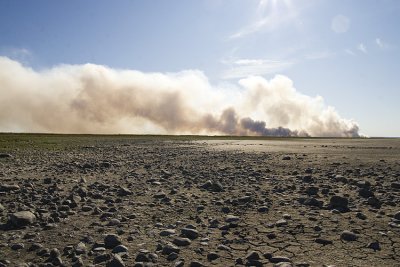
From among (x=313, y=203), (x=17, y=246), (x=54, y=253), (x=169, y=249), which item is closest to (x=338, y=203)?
(x=313, y=203)

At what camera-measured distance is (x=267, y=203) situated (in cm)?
901

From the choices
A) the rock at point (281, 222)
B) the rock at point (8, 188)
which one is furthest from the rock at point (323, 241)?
the rock at point (8, 188)

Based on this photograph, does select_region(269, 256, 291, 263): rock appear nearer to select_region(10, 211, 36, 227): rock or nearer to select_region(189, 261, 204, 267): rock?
select_region(189, 261, 204, 267): rock

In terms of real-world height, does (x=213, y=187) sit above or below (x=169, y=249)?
above

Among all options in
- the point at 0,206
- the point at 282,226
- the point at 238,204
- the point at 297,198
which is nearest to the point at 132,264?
the point at 282,226

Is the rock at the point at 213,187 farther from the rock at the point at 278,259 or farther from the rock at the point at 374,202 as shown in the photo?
the rock at the point at 278,259

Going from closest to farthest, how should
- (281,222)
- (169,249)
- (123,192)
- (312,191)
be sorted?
(169,249)
(281,222)
(312,191)
(123,192)

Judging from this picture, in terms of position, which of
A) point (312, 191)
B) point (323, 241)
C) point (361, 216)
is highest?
point (312, 191)

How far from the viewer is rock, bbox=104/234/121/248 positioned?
5881 millimetres

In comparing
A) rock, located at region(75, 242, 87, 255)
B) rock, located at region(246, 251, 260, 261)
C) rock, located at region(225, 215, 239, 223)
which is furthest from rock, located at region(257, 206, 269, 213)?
rock, located at region(75, 242, 87, 255)

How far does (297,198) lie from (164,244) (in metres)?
4.92

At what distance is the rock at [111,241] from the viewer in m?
5.88

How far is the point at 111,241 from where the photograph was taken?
593cm

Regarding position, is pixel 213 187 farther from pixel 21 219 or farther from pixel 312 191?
pixel 21 219
